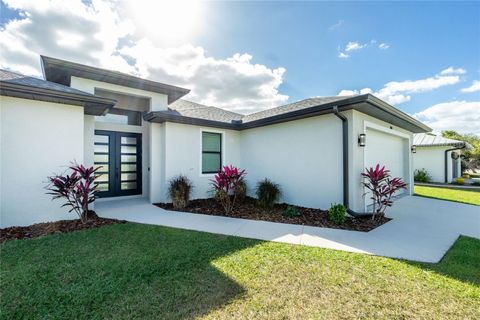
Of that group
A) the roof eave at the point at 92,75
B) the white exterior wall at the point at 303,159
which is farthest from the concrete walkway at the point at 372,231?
the roof eave at the point at 92,75

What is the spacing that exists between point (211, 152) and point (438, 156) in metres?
19.8

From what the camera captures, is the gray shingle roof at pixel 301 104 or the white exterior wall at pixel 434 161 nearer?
the gray shingle roof at pixel 301 104

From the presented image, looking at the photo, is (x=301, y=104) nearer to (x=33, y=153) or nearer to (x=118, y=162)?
(x=118, y=162)

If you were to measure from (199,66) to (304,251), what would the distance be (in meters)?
13.3

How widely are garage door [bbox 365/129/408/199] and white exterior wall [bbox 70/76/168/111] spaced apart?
28.5 ft

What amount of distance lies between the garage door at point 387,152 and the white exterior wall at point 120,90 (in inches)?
342

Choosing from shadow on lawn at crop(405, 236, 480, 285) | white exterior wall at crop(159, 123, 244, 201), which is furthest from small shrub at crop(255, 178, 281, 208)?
shadow on lawn at crop(405, 236, 480, 285)

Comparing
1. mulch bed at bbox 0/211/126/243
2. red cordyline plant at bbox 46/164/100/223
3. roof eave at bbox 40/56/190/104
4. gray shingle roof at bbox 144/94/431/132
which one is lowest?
mulch bed at bbox 0/211/126/243

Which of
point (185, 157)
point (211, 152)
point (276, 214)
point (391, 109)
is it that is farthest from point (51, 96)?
point (391, 109)

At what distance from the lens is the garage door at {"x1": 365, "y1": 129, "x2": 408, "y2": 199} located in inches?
308

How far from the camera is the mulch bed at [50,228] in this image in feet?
16.0

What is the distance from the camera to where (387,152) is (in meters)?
9.31

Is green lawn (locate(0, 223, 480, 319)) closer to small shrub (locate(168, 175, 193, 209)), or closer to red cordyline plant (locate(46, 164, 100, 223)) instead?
red cordyline plant (locate(46, 164, 100, 223))

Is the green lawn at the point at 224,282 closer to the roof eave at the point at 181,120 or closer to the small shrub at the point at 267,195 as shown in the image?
the small shrub at the point at 267,195
